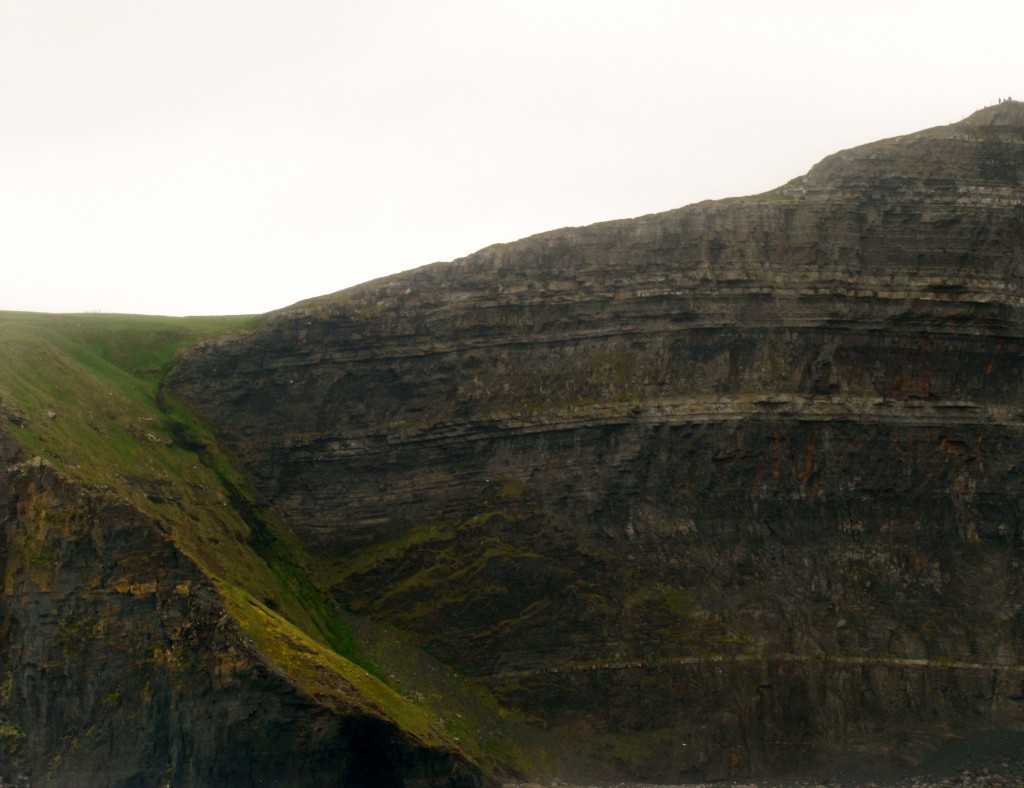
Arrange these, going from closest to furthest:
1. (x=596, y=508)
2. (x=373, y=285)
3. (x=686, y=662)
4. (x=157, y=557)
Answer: (x=157, y=557) → (x=686, y=662) → (x=596, y=508) → (x=373, y=285)

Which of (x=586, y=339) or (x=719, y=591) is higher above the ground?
(x=586, y=339)

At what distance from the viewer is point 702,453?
154 ft

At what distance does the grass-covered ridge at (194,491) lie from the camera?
38.4 m

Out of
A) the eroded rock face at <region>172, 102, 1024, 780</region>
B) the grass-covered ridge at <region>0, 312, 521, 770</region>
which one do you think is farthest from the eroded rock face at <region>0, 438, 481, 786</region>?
the eroded rock face at <region>172, 102, 1024, 780</region>

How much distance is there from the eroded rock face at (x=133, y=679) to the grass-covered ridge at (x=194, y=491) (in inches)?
29.1

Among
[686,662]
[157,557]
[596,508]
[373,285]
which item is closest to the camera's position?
[157,557]

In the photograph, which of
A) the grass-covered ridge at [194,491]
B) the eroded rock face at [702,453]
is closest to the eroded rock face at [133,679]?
the grass-covered ridge at [194,491]

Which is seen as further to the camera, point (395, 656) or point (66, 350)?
point (66, 350)

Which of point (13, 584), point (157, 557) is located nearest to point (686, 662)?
point (157, 557)

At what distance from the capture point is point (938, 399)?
47375 mm

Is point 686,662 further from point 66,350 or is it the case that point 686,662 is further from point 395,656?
point 66,350

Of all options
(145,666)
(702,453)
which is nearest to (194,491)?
(145,666)

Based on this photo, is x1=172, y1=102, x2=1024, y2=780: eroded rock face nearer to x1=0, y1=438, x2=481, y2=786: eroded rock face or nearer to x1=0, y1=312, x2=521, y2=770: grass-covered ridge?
x1=0, y1=312, x2=521, y2=770: grass-covered ridge

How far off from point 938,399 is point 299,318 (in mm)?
24656
